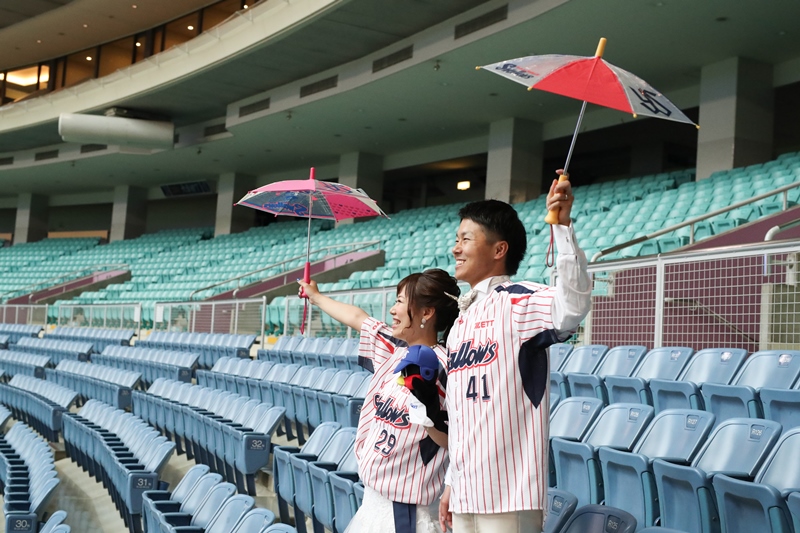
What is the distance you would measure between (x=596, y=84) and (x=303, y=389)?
13.7 ft

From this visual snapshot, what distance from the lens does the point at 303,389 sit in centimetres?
593

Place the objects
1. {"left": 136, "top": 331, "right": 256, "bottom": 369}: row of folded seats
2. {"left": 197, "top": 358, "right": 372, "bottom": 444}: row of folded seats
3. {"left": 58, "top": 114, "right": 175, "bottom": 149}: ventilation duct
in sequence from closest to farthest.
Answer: {"left": 197, "top": 358, "right": 372, "bottom": 444}: row of folded seats, {"left": 136, "top": 331, "right": 256, "bottom": 369}: row of folded seats, {"left": 58, "top": 114, "right": 175, "bottom": 149}: ventilation duct

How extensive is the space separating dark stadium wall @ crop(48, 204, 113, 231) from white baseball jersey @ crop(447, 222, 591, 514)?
96.2 ft

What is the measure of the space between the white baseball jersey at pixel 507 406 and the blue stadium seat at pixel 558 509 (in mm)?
413

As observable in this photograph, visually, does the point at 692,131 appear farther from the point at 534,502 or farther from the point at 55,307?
the point at 534,502

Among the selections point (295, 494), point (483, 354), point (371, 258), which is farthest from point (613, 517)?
point (371, 258)

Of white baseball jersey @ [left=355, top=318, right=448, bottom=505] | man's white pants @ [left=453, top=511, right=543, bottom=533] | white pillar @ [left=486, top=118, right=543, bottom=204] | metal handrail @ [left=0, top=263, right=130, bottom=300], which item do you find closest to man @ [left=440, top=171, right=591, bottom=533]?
man's white pants @ [left=453, top=511, right=543, bottom=533]

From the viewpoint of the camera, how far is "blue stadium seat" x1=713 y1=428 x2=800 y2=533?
2.27m

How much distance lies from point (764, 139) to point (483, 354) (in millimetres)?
11751

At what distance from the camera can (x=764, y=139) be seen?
12.2m

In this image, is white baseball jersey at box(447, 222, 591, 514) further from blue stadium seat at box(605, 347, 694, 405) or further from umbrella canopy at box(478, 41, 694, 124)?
blue stadium seat at box(605, 347, 694, 405)

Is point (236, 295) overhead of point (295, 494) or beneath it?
overhead

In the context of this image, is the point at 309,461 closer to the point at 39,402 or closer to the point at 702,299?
the point at 702,299

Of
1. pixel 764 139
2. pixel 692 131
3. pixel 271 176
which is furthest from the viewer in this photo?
pixel 271 176
